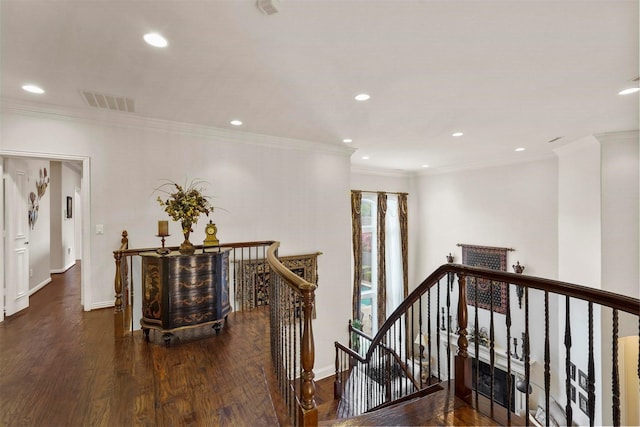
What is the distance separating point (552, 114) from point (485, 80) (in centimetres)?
180

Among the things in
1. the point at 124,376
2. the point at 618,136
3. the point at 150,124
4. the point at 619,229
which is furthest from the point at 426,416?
the point at 618,136

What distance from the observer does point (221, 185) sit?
15.8ft

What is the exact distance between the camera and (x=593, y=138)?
500 cm

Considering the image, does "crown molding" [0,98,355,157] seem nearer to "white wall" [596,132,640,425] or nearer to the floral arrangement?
the floral arrangement

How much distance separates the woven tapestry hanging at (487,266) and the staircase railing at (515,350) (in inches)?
1.9

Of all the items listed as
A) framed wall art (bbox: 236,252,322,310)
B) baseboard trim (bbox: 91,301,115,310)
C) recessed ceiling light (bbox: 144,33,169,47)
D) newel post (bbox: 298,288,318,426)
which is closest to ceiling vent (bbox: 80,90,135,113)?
recessed ceiling light (bbox: 144,33,169,47)

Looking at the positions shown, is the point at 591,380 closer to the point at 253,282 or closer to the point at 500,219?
the point at 253,282

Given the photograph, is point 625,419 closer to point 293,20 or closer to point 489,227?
point 489,227

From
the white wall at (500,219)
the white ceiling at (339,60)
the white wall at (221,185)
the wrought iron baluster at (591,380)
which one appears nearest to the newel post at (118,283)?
the white wall at (221,185)

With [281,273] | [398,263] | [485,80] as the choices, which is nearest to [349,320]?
[398,263]

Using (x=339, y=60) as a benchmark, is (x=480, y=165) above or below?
below

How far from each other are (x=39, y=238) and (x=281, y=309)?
5062mm

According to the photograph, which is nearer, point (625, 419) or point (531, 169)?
point (625, 419)

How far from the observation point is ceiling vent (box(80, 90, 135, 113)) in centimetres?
340
